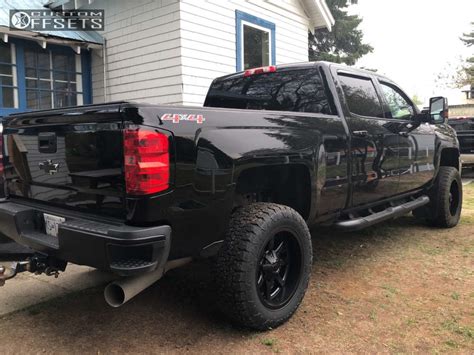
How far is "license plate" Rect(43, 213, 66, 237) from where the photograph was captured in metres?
2.76

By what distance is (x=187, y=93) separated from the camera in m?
7.85

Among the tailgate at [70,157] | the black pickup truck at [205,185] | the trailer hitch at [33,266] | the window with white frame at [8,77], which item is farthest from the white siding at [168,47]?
the trailer hitch at [33,266]

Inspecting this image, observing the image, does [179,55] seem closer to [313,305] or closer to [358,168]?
[358,168]

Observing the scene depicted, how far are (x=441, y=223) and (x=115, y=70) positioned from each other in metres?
6.52

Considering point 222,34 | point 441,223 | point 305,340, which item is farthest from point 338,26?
point 305,340

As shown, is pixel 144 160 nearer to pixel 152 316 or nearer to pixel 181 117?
pixel 181 117

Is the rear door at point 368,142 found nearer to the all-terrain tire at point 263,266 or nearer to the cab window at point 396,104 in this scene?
the cab window at point 396,104

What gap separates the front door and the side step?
171 millimetres

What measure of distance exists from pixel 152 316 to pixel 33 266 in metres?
0.90

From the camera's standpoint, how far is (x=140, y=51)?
8.51m

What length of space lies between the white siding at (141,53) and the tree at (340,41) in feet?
46.5

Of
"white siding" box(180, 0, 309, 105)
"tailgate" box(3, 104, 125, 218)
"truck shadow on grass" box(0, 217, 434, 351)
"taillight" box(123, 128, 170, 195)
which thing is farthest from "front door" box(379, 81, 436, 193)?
"white siding" box(180, 0, 309, 105)

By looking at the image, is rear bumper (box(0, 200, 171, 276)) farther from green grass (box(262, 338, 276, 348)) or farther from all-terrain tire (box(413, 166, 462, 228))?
all-terrain tire (box(413, 166, 462, 228))

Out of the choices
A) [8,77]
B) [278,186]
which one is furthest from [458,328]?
[8,77]
